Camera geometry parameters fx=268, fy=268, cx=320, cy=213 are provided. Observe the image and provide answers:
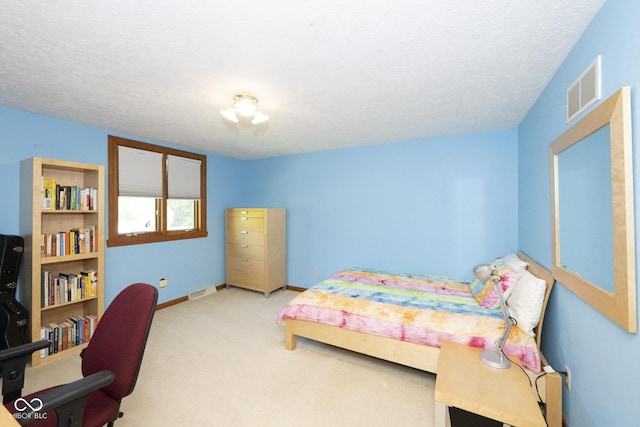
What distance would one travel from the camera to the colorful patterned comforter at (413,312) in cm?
193

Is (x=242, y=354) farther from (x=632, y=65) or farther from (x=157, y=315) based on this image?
(x=632, y=65)

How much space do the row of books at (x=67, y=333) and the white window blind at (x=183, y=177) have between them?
1.79 metres

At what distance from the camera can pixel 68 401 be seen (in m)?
0.98

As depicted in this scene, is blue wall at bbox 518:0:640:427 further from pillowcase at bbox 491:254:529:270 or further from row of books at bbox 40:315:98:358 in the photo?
row of books at bbox 40:315:98:358

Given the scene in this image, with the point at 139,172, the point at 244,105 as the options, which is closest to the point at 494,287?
the point at 244,105

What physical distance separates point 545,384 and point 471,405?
77 centimetres

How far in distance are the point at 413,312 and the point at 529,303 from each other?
2.66 ft

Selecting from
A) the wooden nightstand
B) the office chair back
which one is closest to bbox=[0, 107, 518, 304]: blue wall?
the wooden nightstand

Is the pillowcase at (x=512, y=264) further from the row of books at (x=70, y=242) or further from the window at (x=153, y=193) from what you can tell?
the window at (x=153, y=193)

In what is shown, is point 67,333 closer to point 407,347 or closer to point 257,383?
point 257,383

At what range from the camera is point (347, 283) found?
3055 millimetres

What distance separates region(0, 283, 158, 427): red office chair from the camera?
3.28ft

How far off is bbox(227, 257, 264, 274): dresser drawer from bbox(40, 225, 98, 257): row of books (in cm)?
202

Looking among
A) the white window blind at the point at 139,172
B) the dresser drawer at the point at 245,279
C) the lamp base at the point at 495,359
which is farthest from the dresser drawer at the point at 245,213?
the lamp base at the point at 495,359
